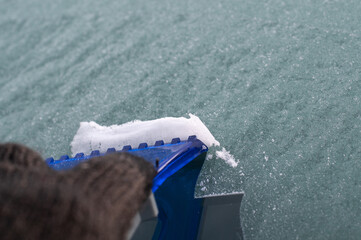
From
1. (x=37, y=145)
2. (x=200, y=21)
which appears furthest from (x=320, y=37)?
(x=37, y=145)

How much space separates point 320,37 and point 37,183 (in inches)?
40.8

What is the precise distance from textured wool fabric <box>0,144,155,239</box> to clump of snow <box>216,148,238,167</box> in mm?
459

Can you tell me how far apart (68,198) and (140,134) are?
649 mm

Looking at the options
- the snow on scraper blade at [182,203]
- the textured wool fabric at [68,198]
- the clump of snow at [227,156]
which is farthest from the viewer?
the clump of snow at [227,156]

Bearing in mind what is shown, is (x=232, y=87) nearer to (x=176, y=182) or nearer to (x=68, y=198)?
(x=176, y=182)

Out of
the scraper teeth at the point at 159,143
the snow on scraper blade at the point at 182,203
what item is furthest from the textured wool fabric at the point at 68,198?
the scraper teeth at the point at 159,143

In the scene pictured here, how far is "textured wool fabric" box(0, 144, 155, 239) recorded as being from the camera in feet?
1.70

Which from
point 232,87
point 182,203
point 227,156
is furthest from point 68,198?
point 232,87

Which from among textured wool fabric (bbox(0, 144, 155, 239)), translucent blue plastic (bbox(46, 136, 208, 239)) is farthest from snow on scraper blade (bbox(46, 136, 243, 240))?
textured wool fabric (bbox(0, 144, 155, 239))

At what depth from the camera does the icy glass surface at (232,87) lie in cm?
98

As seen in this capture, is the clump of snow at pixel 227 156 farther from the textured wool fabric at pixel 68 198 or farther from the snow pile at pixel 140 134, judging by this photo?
the textured wool fabric at pixel 68 198

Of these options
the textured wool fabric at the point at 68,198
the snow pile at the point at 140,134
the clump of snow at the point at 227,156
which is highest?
the textured wool fabric at the point at 68,198

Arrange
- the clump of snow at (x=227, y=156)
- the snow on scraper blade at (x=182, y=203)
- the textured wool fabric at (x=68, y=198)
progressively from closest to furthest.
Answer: the textured wool fabric at (x=68, y=198), the snow on scraper blade at (x=182, y=203), the clump of snow at (x=227, y=156)

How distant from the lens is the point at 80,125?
1.31 m
